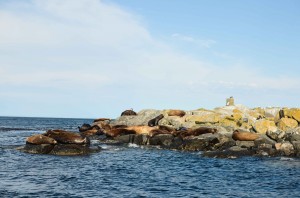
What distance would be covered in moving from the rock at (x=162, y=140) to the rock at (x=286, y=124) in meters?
13.5

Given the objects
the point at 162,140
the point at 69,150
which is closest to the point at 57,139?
the point at 69,150

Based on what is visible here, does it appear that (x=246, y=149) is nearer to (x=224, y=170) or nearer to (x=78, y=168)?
(x=224, y=170)

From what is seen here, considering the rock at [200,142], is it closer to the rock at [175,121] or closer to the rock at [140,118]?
the rock at [175,121]

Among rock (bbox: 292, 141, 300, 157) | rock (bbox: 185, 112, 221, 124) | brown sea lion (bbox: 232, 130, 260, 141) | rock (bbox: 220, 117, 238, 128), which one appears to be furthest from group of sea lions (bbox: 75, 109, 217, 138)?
rock (bbox: 292, 141, 300, 157)

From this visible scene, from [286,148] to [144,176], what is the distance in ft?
53.7

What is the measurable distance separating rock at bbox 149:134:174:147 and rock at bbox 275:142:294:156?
12.1 metres

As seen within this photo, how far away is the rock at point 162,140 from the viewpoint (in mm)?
39759

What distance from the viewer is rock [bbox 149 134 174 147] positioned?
39759mm

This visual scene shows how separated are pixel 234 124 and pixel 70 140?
23.3 meters

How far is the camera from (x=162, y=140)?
40281 mm

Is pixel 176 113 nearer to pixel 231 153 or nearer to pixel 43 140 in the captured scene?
pixel 231 153

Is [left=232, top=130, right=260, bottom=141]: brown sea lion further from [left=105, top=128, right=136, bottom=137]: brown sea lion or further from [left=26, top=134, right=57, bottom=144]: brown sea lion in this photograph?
[left=26, top=134, right=57, bottom=144]: brown sea lion

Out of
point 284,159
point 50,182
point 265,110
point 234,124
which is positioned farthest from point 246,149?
point 265,110

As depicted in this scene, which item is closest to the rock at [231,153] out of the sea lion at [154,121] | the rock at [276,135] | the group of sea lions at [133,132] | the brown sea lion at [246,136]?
the brown sea lion at [246,136]
